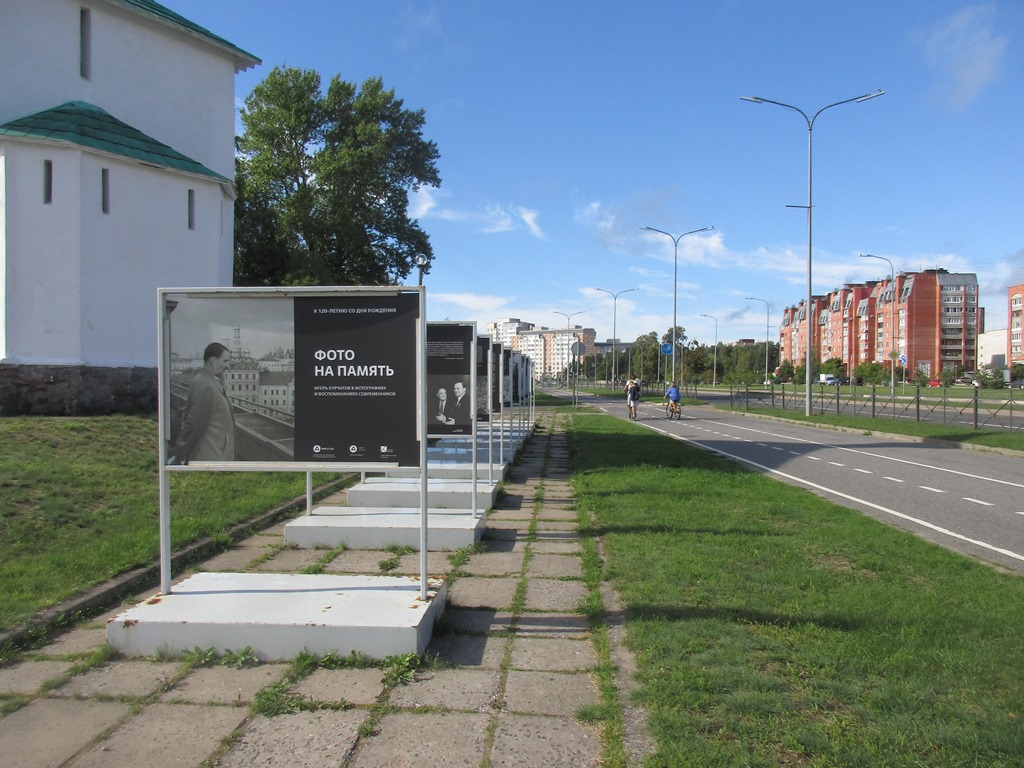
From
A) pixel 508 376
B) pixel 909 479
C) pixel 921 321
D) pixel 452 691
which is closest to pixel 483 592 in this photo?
pixel 452 691

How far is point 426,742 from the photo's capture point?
3.47 metres

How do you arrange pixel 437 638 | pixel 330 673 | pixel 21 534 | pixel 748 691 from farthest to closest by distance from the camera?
pixel 21 534, pixel 437 638, pixel 330 673, pixel 748 691

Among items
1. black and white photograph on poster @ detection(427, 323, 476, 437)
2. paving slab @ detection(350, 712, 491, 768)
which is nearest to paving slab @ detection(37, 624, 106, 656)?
paving slab @ detection(350, 712, 491, 768)

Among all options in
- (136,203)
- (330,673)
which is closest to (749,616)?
(330,673)

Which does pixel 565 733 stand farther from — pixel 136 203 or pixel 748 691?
pixel 136 203

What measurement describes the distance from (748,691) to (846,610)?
1.75m

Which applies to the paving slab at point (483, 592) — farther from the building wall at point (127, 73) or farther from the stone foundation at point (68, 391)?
the building wall at point (127, 73)

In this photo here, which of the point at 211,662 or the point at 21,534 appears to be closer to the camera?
the point at 211,662

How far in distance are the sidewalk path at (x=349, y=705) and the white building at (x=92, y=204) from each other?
1649 cm

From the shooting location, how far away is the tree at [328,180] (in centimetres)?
4116

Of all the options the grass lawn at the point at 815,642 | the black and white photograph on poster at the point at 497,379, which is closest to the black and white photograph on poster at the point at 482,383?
the black and white photograph on poster at the point at 497,379

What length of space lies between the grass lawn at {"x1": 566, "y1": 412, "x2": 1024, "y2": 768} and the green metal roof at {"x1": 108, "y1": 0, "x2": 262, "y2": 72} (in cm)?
2272

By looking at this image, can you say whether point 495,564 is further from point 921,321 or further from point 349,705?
point 921,321

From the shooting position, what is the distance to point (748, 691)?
151 inches
